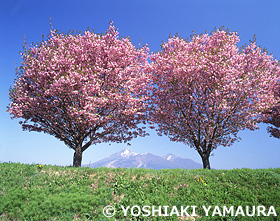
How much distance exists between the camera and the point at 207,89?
20203 mm

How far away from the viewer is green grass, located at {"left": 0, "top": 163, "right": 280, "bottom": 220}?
9.19 m

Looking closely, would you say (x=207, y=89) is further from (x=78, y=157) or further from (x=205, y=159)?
(x=78, y=157)

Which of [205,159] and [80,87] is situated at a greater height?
[80,87]

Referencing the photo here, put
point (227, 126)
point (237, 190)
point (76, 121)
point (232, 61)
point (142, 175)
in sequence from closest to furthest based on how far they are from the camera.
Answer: point (237, 190) → point (142, 175) → point (76, 121) → point (232, 61) → point (227, 126)

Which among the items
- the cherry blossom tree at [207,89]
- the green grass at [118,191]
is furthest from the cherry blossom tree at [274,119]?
the green grass at [118,191]

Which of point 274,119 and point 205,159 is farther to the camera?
point 274,119

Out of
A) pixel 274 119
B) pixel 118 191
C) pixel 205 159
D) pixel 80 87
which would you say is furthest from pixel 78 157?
pixel 274 119

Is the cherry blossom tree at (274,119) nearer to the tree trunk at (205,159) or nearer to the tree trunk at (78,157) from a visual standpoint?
the tree trunk at (205,159)

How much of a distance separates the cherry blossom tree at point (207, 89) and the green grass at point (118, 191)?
7282 millimetres

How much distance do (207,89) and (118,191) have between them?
45.5 feet

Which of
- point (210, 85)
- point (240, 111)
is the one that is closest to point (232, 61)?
point (210, 85)

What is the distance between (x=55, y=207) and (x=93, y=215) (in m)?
1.77

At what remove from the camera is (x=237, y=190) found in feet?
36.2

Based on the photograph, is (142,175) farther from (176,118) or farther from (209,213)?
(176,118)
